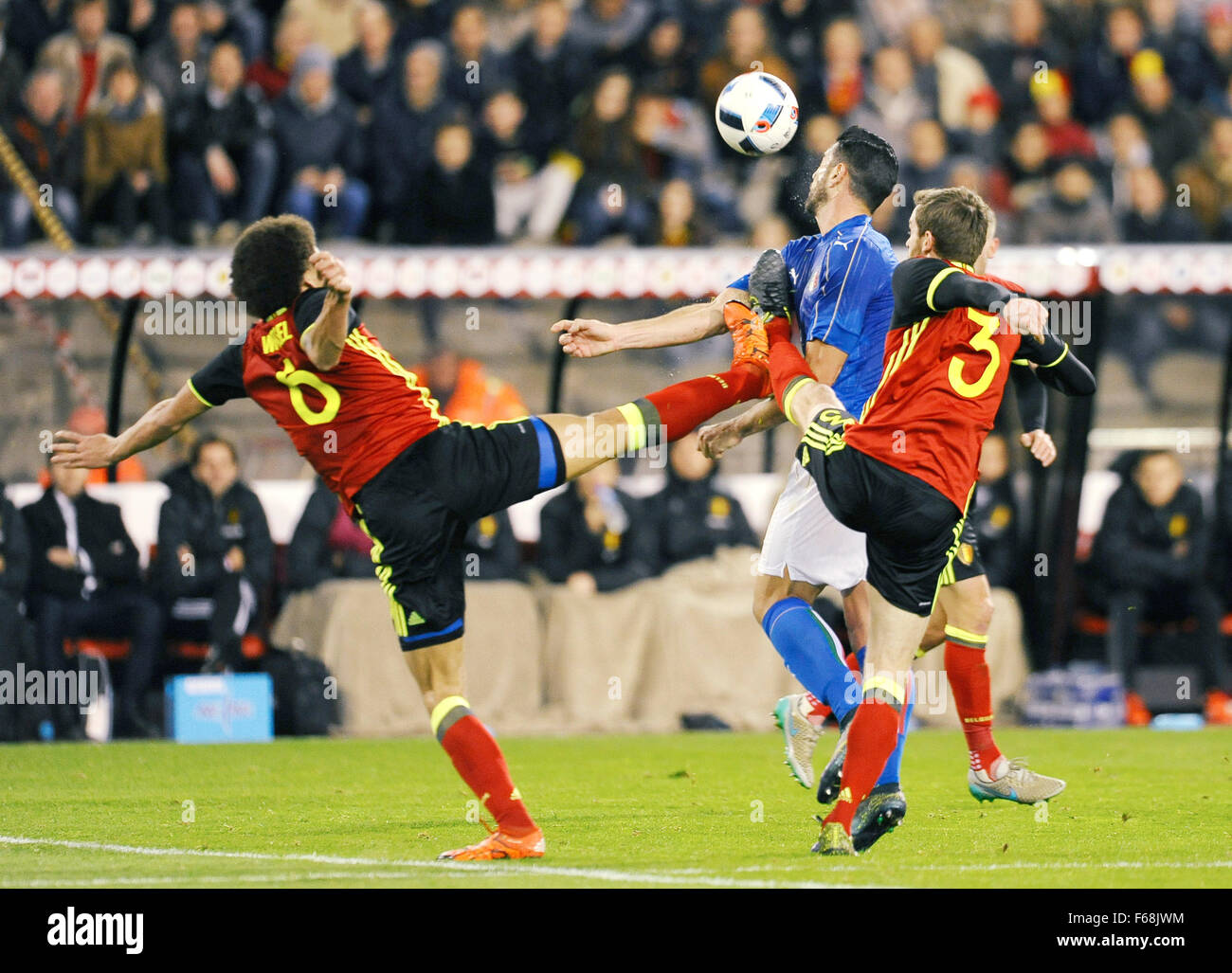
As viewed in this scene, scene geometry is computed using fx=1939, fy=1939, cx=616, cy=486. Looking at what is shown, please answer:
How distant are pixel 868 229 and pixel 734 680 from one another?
6.06 m

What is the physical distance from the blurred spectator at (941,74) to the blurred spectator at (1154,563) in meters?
3.85

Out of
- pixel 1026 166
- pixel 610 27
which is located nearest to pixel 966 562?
pixel 1026 166

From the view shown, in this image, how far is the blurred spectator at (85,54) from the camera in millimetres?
13883

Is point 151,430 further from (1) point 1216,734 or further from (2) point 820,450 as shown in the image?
(1) point 1216,734

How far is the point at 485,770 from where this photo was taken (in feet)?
19.4

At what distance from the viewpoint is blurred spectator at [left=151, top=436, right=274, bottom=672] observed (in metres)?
12.0

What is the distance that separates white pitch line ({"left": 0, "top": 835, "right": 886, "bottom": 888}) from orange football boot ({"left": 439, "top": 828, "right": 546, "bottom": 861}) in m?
0.09

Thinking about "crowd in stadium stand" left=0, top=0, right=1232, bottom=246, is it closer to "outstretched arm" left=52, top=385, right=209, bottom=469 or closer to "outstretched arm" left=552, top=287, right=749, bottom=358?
"outstretched arm" left=552, top=287, right=749, bottom=358

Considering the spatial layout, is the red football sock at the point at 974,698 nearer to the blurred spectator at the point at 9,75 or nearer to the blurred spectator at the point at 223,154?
the blurred spectator at the point at 223,154

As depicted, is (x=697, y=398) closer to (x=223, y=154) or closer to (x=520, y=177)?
(x=520, y=177)

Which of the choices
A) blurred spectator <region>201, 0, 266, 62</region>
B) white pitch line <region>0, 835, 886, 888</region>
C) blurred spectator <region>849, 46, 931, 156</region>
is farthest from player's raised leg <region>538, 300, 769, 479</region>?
blurred spectator <region>201, 0, 266, 62</region>

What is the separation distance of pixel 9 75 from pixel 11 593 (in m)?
4.47

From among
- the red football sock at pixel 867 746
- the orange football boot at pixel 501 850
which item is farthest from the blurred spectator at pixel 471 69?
the red football sock at pixel 867 746

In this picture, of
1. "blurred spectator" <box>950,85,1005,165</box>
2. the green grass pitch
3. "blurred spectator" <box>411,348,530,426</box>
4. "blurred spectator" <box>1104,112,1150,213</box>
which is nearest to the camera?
the green grass pitch
